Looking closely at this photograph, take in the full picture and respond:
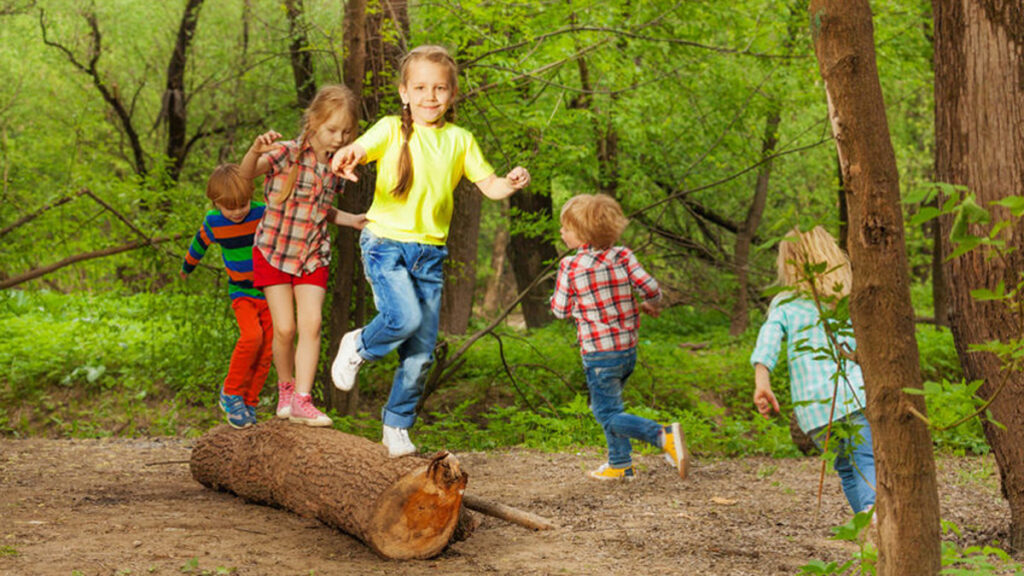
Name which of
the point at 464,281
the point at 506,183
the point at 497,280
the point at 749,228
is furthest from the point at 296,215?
the point at 497,280

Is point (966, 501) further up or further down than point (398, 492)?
further down

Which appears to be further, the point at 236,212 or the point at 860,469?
the point at 236,212

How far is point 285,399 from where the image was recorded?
554 centimetres

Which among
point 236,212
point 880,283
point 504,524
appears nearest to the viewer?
point 880,283

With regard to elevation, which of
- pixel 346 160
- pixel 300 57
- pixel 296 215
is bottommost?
pixel 296 215

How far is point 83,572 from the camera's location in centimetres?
372

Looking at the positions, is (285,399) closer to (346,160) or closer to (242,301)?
(242,301)

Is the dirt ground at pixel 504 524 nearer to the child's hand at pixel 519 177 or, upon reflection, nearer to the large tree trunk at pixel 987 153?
the large tree trunk at pixel 987 153

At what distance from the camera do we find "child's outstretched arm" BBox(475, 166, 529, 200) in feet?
15.1

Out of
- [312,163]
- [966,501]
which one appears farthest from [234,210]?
[966,501]

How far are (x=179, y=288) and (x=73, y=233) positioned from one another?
1211mm

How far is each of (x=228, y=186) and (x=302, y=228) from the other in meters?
0.69

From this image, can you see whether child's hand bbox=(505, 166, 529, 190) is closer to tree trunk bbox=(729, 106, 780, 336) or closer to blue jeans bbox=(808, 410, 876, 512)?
blue jeans bbox=(808, 410, 876, 512)

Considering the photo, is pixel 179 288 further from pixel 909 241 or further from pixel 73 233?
pixel 909 241
